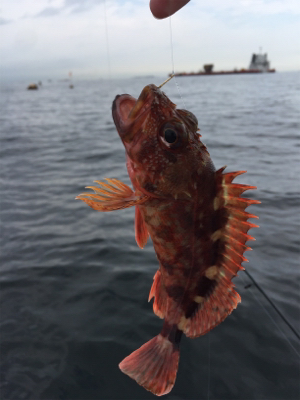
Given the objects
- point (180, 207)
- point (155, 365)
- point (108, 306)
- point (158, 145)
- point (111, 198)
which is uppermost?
point (158, 145)

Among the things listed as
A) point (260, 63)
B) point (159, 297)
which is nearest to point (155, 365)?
point (159, 297)

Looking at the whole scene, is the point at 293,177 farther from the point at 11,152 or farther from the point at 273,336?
the point at 11,152

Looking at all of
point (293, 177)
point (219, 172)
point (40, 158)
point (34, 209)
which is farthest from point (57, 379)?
point (40, 158)

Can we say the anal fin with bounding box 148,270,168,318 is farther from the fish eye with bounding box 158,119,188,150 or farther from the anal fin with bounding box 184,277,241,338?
the fish eye with bounding box 158,119,188,150

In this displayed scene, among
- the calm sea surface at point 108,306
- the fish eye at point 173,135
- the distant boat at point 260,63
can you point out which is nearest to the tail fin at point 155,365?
the fish eye at point 173,135

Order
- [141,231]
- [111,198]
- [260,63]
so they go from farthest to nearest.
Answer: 1. [260,63]
2. [141,231]
3. [111,198]

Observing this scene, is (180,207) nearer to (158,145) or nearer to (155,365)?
(158,145)

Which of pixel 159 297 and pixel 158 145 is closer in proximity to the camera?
pixel 158 145

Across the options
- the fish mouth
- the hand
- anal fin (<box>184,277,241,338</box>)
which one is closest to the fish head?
the fish mouth
